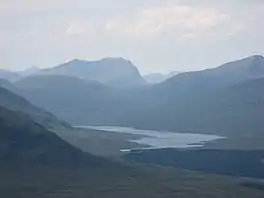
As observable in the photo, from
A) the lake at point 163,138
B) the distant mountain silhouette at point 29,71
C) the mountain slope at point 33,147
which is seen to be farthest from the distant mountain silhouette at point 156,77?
the mountain slope at point 33,147

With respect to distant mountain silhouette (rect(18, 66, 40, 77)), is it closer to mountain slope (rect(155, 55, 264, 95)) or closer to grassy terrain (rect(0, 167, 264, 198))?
mountain slope (rect(155, 55, 264, 95))

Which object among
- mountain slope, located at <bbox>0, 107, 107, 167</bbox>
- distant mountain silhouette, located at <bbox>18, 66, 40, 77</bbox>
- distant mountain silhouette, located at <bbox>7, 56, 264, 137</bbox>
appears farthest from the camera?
distant mountain silhouette, located at <bbox>18, 66, 40, 77</bbox>

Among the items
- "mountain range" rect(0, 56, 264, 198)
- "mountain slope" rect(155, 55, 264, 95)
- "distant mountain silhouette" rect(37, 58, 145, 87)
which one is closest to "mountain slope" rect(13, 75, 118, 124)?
"mountain range" rect(0, 56, 264, 198)

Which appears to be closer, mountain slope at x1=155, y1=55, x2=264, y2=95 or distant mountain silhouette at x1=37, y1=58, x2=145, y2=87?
distant mountain silhouette at x1=37, y1=58, x2=145, y2=87

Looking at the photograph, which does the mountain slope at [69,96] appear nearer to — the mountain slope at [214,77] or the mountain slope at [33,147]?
the mountain slope at [33,147]

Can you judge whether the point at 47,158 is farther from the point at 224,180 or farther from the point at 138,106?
the point at 138,106

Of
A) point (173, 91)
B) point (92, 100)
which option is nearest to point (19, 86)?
point (92, 100)

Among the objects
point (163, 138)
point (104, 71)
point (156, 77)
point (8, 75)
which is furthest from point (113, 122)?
point (104, 71)
